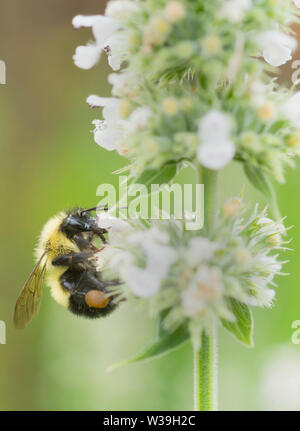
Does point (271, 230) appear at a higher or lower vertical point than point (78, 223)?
lower

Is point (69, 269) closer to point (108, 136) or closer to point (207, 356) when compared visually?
point (108, 136)

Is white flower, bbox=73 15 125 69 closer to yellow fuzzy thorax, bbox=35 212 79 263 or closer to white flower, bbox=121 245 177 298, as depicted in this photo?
white flower, bbox=121 245 177 298

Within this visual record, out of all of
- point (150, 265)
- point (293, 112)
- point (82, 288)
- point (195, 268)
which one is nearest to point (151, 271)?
point (150, 265)

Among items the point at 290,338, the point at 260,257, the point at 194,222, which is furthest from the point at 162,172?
the point at 290,338

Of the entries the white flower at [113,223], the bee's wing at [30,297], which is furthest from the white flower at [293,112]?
the bee's wing at [30,297]

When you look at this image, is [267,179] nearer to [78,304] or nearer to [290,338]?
[78,304]
